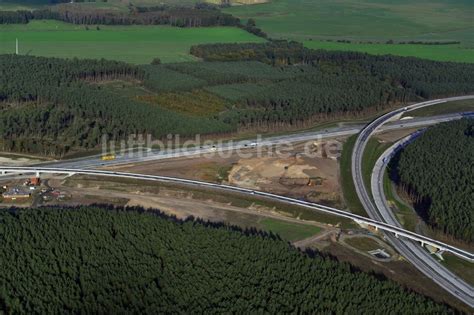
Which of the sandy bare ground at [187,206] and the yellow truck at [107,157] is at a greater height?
the yellow truck at [107,157]

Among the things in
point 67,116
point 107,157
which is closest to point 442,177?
point 107,157

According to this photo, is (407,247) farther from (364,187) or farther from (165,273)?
(165,273)

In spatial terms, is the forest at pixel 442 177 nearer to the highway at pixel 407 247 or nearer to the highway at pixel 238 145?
the highway at pixel 407 247

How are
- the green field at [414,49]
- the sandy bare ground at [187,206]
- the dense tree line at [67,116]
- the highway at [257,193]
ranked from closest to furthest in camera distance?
the highway at [257,193] < the sandy bare ground at [187,206] < the dense tree line at [67,116] < the green field at [414,49]

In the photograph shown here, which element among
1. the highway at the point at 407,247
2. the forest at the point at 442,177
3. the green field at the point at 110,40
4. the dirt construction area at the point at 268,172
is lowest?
the highway at the point at 407,247

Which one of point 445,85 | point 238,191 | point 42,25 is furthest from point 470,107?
point 42,25

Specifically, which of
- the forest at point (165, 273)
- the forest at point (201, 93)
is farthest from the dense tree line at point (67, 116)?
the forest at point (165, 273)

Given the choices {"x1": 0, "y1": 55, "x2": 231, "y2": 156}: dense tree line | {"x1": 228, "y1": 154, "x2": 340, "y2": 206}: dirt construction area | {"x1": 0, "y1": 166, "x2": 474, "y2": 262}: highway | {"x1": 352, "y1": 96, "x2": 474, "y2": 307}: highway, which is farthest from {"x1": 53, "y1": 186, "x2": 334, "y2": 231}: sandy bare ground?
{"x1": 0, "y1": 55, "x2": 231, "y2": 156}: dense tree line
